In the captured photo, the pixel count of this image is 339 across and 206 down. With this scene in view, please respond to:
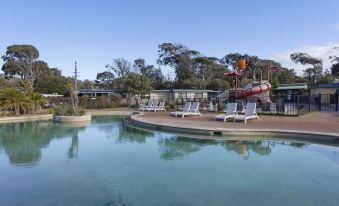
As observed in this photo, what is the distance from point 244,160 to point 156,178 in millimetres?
2890

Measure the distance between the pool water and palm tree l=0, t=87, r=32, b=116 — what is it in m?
11.6

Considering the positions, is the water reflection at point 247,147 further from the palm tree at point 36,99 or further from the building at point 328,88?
the building at point 328,88

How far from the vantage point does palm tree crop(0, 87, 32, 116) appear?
22.6m

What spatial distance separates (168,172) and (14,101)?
18.8 metres

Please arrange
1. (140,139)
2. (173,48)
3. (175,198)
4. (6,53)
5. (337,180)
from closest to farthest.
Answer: (175,198) < (337,180) < (140,139) < (173,48) < (6,53)

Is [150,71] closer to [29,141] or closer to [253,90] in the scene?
[253,90]

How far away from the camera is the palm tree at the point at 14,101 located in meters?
22.6

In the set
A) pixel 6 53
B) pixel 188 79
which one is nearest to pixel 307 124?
pixel 188 79

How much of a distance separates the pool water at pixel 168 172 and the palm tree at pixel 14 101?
11609 mm

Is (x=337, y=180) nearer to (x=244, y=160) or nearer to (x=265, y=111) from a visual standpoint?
(x=244, y=160)

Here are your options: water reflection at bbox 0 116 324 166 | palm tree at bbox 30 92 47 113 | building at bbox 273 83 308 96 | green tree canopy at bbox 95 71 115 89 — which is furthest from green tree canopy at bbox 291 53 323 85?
water reflection at bbox 0 116 324 166

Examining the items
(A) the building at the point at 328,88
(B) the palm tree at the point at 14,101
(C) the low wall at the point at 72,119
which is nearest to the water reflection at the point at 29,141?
(C) the low wall at the point at 72,119

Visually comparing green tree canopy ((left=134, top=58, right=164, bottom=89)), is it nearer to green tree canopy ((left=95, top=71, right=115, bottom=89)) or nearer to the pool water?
green tree canopy ((left=95, top=71, right=115, bottom=89))

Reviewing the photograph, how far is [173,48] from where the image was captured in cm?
5597
